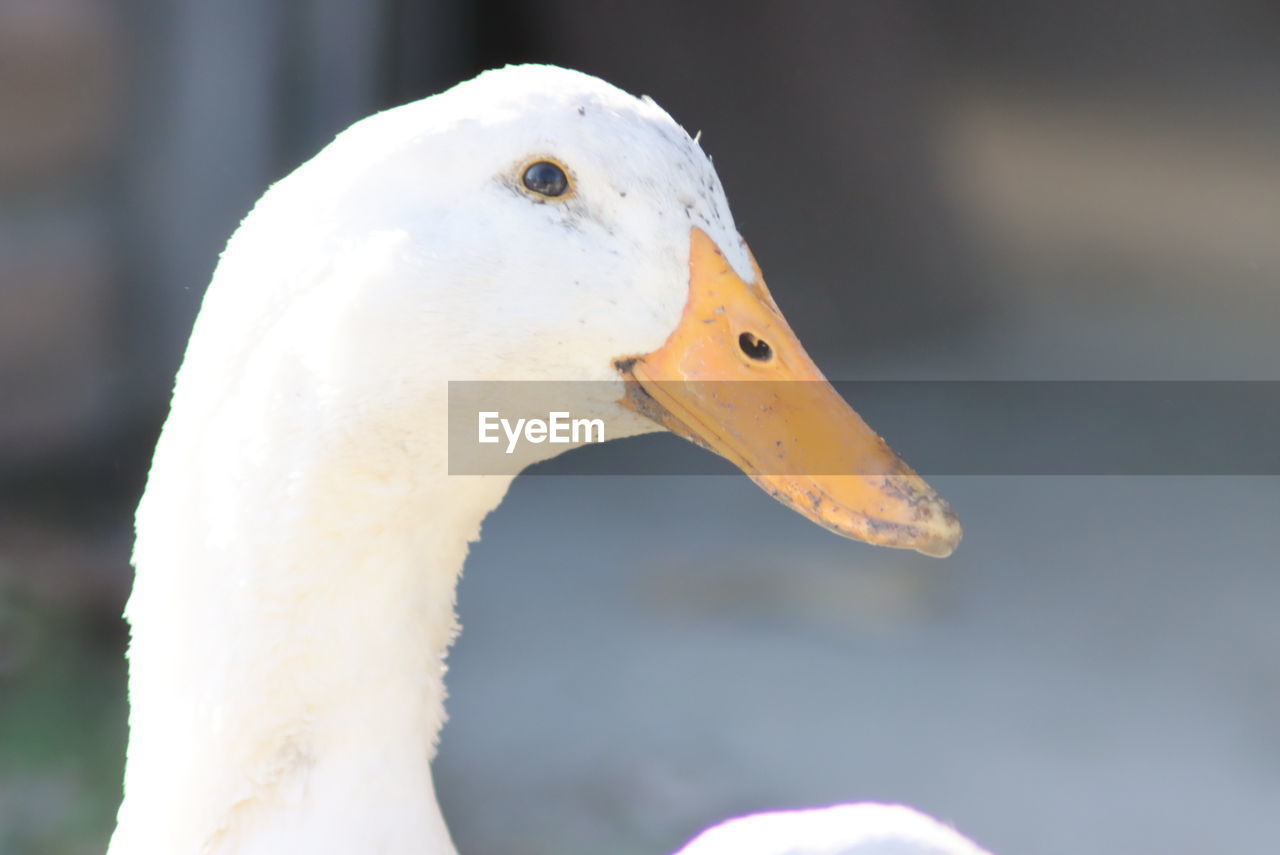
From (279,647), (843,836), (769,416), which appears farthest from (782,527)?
(279,647)

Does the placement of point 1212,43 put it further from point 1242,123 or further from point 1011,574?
point 1011,574

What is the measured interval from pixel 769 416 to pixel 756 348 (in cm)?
7

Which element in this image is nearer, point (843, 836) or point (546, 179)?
point (546, 179)

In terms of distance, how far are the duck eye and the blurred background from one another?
2.29 metres

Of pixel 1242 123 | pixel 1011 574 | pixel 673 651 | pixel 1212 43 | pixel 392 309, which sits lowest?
pixel 392 309

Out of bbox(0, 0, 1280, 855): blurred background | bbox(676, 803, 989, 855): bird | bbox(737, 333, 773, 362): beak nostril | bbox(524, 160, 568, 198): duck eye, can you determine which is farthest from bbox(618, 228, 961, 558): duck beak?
bbox(0, 0, 1280, 855): blurred background

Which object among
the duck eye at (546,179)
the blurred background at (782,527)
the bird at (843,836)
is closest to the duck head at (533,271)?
the duck eye at (546,179)

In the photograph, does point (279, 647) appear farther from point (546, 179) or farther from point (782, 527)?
point (782, 527)

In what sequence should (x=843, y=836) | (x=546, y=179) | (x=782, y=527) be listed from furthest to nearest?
1. (x=782, y=527)
2. (x=843, y=836)
3. (x=546, y=179)

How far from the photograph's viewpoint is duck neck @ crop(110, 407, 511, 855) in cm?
127

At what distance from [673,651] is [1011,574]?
1199 millimetres

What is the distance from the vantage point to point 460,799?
3.35 metres

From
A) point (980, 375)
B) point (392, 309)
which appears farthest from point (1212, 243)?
point (392, 309)

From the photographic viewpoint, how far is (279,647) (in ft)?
4.22
